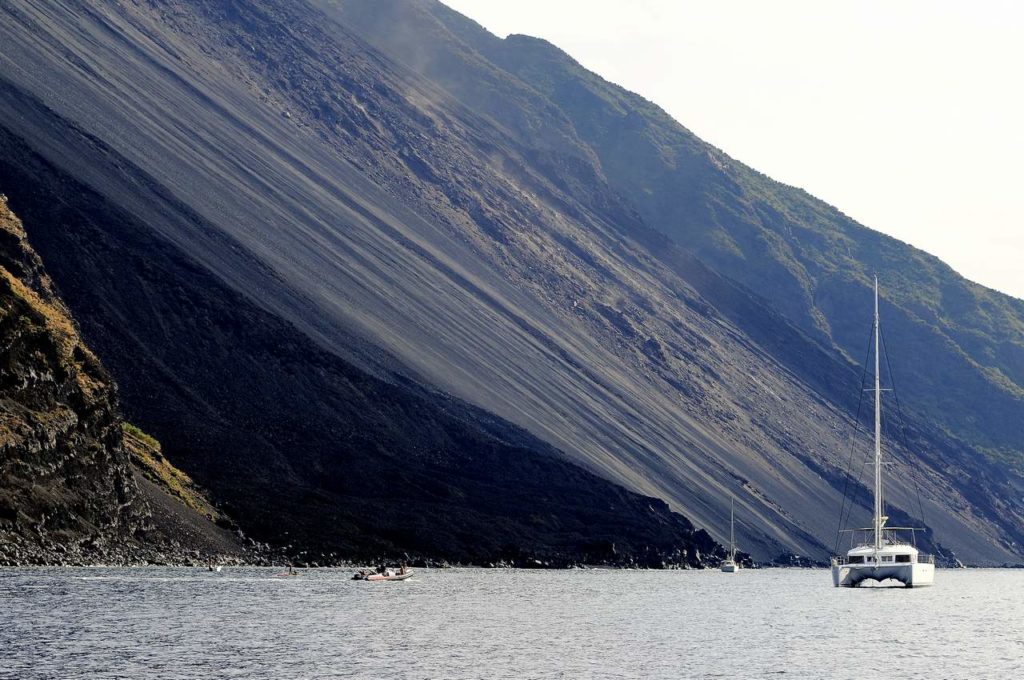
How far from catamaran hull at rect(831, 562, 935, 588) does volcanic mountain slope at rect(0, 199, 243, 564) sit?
45031mm

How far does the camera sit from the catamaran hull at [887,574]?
347ft

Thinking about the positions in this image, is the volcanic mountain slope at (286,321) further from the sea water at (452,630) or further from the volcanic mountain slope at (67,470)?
the sea water at (452,630)

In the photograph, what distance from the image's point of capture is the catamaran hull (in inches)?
4168

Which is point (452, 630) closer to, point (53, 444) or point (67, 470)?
point (67, 470)

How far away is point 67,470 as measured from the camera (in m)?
84.6

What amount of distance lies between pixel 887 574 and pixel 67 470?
5864 centimetres

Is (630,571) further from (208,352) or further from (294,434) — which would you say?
(208,352)

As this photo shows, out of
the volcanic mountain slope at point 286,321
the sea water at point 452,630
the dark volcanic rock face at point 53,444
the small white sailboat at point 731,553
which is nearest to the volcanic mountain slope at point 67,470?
the dark volcanic rock face at point 53,444

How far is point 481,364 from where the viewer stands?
513 feet

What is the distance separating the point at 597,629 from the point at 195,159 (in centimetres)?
10260

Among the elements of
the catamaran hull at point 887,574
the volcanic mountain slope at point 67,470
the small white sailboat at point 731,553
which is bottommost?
the volcanic mountain slope at point 67,470

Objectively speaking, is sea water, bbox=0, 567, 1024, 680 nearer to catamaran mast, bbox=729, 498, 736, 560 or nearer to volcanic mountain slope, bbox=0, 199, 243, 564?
volcanic mountain slope, bbox=0, 199, 243, 564

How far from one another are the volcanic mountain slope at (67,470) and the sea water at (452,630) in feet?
9.28

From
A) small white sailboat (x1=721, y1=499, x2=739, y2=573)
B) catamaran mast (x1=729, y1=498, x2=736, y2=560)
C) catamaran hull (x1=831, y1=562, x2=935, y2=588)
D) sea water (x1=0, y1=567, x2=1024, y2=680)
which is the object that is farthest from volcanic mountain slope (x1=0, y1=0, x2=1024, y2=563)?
catamaran hull (x1=831, y1=562, x2=935, y2=588)
